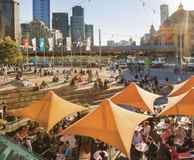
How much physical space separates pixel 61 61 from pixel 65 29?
202 feet

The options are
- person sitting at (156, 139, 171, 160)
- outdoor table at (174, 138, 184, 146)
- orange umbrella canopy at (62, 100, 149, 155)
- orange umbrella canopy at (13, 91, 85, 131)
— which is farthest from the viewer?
orange umbrella canopy at (13, 91, 85, 131)

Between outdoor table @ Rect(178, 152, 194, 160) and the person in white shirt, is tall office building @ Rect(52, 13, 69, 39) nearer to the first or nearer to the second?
the person in white shirt

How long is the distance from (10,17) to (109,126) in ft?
464

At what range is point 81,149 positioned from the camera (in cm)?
1251

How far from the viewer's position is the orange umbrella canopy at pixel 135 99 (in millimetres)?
17781

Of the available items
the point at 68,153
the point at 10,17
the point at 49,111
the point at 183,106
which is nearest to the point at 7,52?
the point at 10,17

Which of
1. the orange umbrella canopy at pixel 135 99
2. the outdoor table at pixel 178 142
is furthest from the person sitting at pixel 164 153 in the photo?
the orange umbrella canopy at pixel 135 99

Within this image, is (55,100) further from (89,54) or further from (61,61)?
(89,54)

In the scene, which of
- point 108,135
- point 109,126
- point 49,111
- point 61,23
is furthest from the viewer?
point 61,23

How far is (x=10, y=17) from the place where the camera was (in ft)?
486

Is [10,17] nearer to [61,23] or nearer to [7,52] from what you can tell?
[61,23]

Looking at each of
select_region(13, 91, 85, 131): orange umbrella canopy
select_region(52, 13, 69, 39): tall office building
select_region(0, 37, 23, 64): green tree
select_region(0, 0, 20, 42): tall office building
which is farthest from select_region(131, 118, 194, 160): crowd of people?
select_region(52, 13, 69, 39): tall office building

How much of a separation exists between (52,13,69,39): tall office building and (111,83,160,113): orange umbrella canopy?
170501 mm

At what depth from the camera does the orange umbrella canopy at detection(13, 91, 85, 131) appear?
14.9 metres
